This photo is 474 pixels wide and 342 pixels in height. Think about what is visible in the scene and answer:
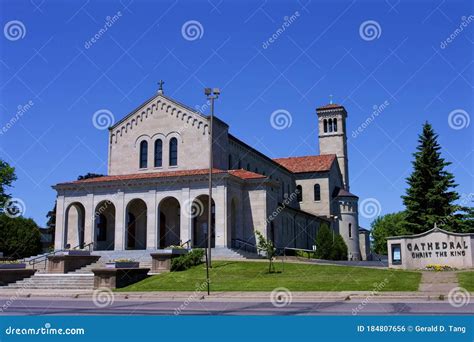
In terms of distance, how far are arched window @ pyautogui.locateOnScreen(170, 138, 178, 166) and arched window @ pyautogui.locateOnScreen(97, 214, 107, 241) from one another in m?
8.29

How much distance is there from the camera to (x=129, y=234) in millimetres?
47062

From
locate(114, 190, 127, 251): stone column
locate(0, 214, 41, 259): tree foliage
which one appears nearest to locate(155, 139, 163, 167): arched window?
locate(114, 190, 127, 251): stone column

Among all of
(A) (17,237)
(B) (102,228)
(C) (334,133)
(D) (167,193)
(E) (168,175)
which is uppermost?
(C) (334,133)

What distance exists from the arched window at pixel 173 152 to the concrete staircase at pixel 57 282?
17.8 m

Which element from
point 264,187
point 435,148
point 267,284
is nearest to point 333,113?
point 435,148

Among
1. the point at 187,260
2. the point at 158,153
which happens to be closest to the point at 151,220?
the point at 158,153

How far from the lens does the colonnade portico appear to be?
4156cm

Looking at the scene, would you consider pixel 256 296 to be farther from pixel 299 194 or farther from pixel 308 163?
pixel 308 163

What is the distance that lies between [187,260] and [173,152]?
16509mm

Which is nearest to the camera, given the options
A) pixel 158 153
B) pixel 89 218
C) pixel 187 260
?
pixel 187 260

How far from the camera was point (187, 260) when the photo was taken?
109ft

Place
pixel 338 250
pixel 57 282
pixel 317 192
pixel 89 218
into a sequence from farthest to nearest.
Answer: pixel 317 192
pixel 338 250
pixel 89 218
pixel 57 282

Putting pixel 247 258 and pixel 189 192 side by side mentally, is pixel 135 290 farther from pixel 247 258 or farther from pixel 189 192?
pixel 189 192

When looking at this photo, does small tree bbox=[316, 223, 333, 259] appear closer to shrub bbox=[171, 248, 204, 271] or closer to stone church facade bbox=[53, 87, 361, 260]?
stone church facade bbox=[53, 87, 361, 260]
